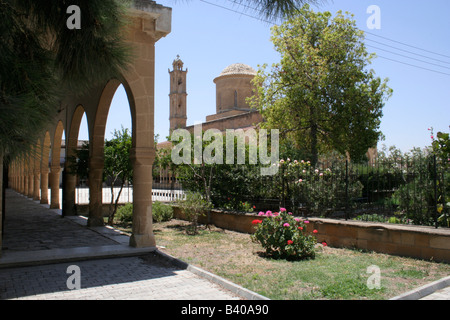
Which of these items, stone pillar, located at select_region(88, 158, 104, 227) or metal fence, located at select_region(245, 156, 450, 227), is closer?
metal fence, located at select_region(245, 156, 450, 227)

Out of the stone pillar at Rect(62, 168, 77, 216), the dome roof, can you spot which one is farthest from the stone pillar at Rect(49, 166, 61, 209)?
the dome roof

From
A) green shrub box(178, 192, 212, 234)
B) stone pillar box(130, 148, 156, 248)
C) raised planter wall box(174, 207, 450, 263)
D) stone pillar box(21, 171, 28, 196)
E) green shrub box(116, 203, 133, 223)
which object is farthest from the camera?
stone pillar box(21, 171, 28, 196)

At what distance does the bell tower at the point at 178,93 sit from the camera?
48219mm

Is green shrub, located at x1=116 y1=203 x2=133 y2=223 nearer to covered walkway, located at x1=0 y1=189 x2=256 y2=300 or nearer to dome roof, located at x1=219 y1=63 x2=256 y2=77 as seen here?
covered walkway, located at x1=0 y1=189 x2=256 y2=300

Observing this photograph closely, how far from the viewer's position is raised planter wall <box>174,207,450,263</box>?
6070mm

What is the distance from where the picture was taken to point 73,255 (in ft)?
21.1

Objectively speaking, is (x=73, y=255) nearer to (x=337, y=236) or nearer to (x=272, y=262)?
(x=272, y=262)

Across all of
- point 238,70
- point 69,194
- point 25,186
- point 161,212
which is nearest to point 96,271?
point 161,212

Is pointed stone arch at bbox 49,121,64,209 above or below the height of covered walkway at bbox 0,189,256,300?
above

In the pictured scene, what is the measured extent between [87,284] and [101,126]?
552 centimetres

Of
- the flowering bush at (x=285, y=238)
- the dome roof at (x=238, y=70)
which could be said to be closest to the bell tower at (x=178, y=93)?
the dome roof at (x=238, y=70)

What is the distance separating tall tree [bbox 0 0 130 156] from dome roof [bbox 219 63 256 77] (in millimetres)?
31787
